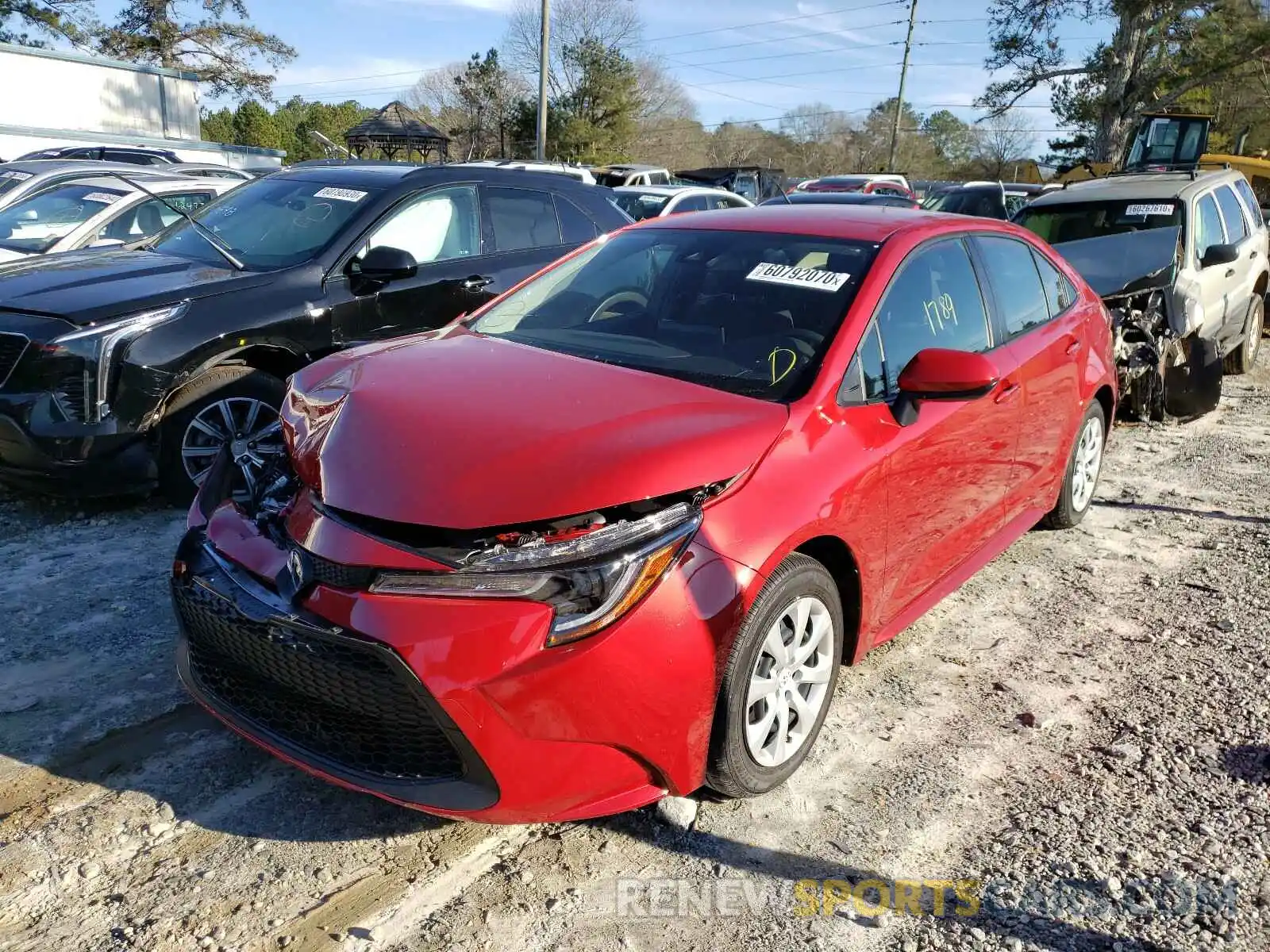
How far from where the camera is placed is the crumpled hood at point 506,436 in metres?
2.44

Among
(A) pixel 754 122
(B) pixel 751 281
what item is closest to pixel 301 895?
(B) pixel 751 281

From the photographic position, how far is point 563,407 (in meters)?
2.81

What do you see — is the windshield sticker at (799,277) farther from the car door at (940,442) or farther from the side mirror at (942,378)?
the side mirror at (942,378)

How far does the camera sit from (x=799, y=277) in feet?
11.4

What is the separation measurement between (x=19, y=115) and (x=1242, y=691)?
37.1 metres

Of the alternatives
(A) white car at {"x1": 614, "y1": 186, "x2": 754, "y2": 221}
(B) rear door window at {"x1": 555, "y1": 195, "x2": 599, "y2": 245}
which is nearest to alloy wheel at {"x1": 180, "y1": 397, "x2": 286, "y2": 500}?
(B) rear door window at {"x1": 555, "y1": 195, "x2": 599, "y2": 245}

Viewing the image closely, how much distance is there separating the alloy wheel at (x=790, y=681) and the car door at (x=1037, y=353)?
5.14ft

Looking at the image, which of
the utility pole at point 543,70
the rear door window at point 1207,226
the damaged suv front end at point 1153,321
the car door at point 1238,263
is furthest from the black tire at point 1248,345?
the utility pole at point 543,70

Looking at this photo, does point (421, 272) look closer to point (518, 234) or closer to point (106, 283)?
point (518, 234)

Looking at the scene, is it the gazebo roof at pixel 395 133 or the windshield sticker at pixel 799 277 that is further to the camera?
the gazebo roof at pixel 395 133

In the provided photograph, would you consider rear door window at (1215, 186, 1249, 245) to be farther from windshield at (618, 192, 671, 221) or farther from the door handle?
windshield at (618, 192, 671, 221)

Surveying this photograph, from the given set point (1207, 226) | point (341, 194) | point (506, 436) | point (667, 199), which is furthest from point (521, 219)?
point (667, 199)

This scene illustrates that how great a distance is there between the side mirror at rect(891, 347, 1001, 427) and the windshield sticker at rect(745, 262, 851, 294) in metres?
0.41

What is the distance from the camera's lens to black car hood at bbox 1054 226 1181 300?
7.11 m
